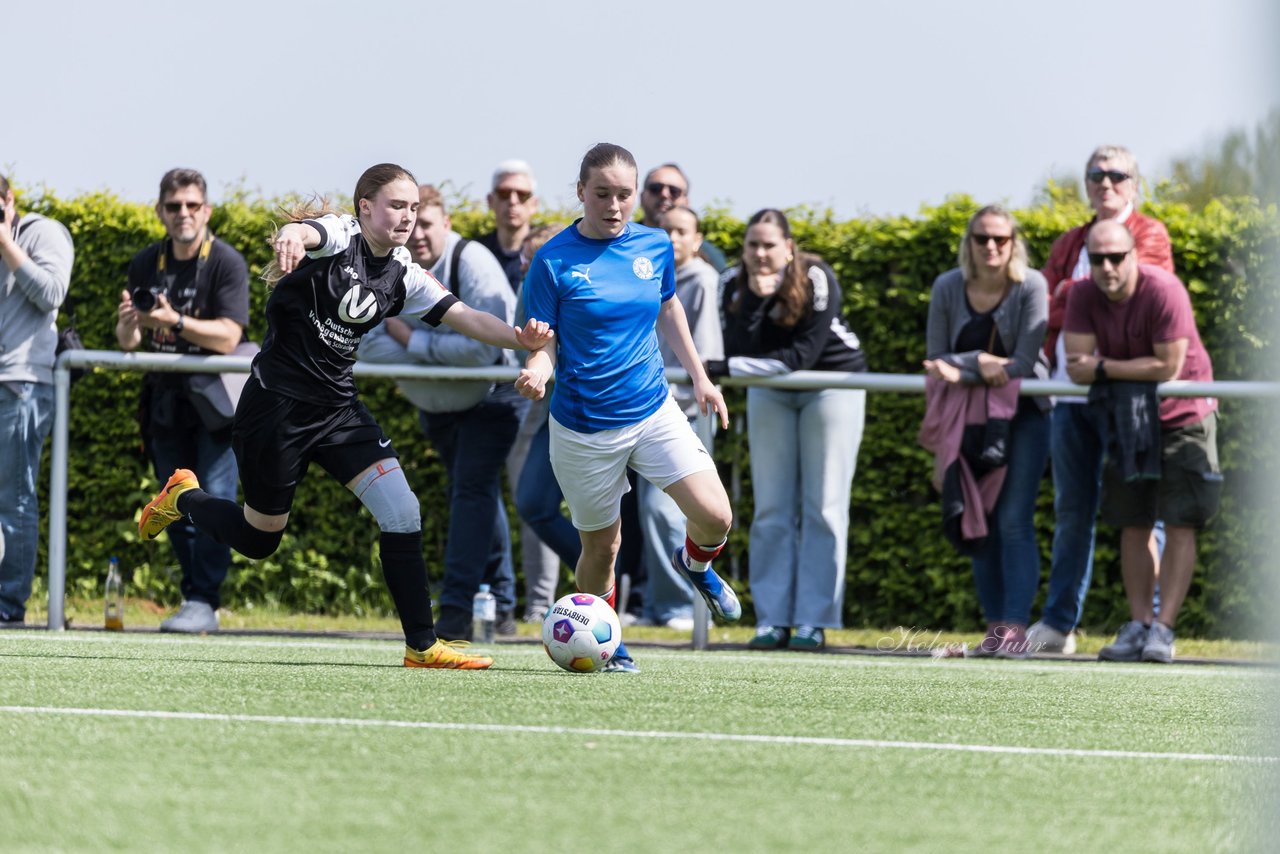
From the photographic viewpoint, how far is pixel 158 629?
9102 mm

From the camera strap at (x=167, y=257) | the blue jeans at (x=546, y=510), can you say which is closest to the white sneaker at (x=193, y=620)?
the camera strap at (x=167, y=257)

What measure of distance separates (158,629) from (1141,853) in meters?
6.96

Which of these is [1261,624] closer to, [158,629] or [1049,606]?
[1049,606]

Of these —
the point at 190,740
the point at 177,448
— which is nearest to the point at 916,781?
the point at 190,740

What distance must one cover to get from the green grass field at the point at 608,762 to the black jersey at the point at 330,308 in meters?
1.05

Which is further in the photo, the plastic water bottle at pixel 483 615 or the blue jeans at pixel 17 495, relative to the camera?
the blue jeans at pixel 17 495

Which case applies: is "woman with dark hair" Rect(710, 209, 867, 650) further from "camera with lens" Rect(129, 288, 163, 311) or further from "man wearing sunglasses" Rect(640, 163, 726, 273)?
"camera with lens" Rect(129, 288, 163, 311)

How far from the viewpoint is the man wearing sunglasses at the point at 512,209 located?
31.2 feet

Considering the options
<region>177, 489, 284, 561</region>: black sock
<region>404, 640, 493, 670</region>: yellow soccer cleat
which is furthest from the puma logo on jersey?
<region>404, 640, 493, 670</region>: yellow soccer cleat

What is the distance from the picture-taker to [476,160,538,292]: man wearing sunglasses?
9.51 meters

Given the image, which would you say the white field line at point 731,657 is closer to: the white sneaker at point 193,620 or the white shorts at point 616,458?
the white sneaker at point 193,620

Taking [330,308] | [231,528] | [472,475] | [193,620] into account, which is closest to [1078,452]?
[472,475]

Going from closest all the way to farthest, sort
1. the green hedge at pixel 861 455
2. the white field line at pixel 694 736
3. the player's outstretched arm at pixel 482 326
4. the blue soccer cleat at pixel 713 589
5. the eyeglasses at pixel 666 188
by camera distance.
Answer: the white field line at pixel 694 736 < the player's outstretched arm at pixel 482 326 < the blue soccer cleat at pixel 713 589 < the eyeglasses at pixel 666 188 < the green hedge at pixel 861 455

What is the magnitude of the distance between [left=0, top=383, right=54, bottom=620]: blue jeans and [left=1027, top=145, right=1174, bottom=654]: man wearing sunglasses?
4.98 m
